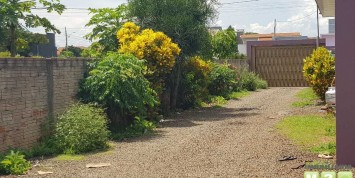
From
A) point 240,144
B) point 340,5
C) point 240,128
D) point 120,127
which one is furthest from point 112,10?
point 340,5

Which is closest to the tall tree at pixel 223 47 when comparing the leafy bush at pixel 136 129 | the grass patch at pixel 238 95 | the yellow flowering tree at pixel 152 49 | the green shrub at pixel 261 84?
the green shrub at pixel 261 84

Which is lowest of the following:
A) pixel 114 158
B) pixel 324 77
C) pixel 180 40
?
pixel 114 158

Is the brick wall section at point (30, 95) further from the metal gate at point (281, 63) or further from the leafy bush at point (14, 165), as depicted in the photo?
the metal gate at point (281, 63)

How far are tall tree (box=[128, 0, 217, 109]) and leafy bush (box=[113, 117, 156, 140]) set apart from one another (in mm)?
3941

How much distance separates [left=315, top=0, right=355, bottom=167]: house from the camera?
7.27 meters

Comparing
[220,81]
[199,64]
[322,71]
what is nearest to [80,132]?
[199,64]

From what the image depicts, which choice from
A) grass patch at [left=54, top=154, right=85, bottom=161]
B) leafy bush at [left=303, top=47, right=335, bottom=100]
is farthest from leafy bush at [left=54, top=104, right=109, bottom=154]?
leafy bush at [left=303, top=47, right=335, bottom=100]

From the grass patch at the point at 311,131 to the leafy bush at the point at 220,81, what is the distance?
7762 mm

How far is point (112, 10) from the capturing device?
16.5 m

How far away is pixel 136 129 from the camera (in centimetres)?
1202

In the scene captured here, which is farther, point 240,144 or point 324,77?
point 324,77

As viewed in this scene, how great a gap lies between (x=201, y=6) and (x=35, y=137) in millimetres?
8479

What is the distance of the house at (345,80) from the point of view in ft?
23.9

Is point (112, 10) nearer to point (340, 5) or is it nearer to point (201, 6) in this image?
point (201, 6)
